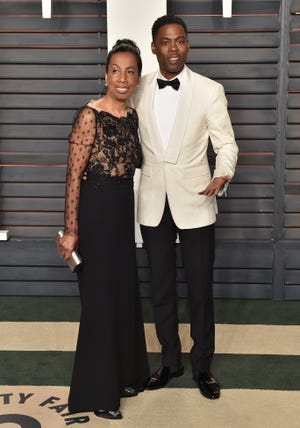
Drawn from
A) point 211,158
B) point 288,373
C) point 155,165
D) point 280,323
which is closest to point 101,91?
point 211,158

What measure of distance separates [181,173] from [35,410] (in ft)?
4.06

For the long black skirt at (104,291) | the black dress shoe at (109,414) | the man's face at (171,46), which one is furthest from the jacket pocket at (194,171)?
the black dress shoe at (109,414)

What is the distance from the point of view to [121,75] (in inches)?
107

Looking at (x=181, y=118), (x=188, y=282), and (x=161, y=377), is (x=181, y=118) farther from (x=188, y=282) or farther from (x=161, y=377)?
(x=161, y=377)

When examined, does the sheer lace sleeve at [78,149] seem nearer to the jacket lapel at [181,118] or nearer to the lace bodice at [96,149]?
the lace bodice at [96,149]

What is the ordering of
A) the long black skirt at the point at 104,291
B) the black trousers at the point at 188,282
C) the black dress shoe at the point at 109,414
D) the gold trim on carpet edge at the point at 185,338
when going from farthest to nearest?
the gold trim on carpet edge at the point at 185,338 < the black trousers at the point at 188,282 < the black dress shoe at the point at 109,414 < the long black skirt at the point at 104,291

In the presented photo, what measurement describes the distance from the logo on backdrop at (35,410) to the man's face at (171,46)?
1.57 metres

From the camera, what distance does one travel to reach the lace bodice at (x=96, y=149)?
2.65 metres

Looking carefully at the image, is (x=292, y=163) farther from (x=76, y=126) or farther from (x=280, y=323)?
(x=76, y=126)

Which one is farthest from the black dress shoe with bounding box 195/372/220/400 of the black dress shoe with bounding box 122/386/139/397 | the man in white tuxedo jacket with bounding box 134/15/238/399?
the black dress shoe with bounding box 122/386/139/397

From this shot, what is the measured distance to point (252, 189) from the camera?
4340 mm

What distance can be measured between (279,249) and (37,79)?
6.39 feet

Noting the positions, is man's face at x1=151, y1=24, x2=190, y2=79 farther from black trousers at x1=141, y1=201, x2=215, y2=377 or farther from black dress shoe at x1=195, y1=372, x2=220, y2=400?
black dress shoe at x1=195, y1=372, x2=220, y2=400

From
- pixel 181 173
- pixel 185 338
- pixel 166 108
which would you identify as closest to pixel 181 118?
pixel 166 108
